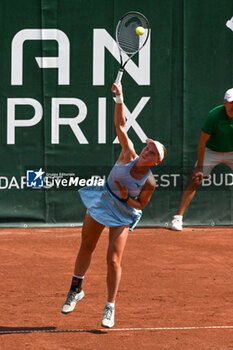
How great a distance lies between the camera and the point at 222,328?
203 inches

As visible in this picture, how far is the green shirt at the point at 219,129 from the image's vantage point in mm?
8695

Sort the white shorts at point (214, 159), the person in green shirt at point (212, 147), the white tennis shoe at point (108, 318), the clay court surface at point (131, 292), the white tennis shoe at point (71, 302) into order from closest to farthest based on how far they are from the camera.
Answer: the clay court surface at point (131, 292) → the white tennis shoe at point (108, 318) → the white tennis shoe at point (71, 302) → the person in green shirt at point (212, 147) → the white shorts at point (214, 159)

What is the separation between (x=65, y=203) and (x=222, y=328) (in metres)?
4.43

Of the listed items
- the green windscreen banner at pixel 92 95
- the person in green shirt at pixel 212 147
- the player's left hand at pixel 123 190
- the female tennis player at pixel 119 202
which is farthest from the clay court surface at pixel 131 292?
the player's left hand at pixel 123 190

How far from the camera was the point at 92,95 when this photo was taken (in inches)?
361

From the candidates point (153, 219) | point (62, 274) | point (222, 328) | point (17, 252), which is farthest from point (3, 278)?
point (153, 219)

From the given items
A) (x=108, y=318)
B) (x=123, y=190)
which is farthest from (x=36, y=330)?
(x=123, y=190)

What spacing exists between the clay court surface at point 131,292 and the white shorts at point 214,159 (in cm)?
85

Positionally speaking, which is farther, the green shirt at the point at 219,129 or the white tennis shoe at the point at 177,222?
the white tennis shoe at the point at 177,222

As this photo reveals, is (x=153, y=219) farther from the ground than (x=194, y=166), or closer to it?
closer to it

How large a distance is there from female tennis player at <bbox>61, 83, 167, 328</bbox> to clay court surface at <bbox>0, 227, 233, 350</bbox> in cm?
29

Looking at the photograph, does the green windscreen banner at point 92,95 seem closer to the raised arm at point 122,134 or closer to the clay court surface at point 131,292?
the clay court surface at point 131,292

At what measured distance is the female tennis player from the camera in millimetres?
5074

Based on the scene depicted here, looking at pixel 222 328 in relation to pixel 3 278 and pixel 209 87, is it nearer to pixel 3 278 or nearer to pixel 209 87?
pixel 3 278
